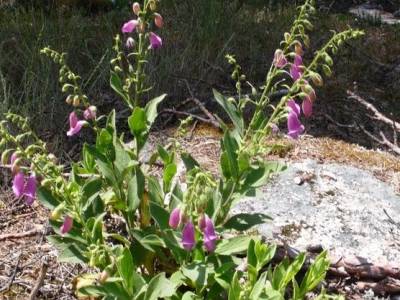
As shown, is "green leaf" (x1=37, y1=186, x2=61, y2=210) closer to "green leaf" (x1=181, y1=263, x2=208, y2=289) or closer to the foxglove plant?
the foxglove plant

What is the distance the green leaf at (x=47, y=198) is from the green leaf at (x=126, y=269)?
381 mm

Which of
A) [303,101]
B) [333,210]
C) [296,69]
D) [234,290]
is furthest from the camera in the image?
[333,210]

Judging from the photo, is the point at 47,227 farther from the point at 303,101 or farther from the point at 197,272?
the point at 303,101

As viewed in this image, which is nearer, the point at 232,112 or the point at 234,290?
the point at 234,290

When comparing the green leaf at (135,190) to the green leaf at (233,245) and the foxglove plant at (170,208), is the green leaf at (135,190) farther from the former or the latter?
the green leaf at (233,245)

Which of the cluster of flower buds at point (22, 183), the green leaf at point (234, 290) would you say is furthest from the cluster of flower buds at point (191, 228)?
the cluster of flower buds at point (22, 183)

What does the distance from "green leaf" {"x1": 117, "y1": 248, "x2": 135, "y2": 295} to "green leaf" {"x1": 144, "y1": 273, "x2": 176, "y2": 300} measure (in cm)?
7

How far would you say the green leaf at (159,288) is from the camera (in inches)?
75.0

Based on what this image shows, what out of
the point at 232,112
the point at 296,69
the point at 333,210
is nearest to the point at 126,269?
the point at 232,112

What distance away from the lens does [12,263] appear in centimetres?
263

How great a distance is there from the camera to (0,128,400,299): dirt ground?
252 cm

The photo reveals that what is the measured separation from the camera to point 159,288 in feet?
6.29

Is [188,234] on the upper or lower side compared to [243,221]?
upper

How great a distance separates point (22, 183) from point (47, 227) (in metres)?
0.91
